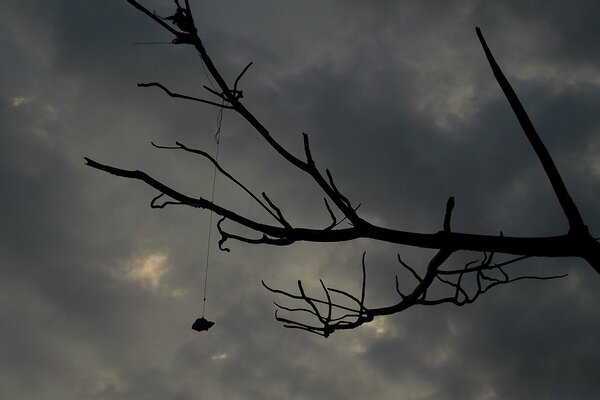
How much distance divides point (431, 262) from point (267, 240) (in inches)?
39.4

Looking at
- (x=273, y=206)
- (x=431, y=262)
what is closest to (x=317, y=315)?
(x=431, y=262)

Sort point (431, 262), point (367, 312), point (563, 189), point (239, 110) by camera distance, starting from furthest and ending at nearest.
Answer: point (367, 312) < point (431, 262) < point (239, 110) < point (563, 189)

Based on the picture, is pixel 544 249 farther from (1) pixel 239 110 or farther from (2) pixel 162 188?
(2) pixel 162 188

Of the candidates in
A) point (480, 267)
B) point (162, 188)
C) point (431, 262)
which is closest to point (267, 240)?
point (162, 188)

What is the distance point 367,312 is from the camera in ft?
9.57

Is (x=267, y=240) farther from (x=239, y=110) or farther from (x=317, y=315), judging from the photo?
(x=317, y=315)

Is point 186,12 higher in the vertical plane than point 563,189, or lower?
higher

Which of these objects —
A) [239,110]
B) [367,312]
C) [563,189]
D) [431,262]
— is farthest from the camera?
[367,312]

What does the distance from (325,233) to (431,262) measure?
31.5 inches

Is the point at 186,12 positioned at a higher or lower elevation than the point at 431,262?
higher

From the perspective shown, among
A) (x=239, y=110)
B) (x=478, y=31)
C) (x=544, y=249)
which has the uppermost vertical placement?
(x=478, y=31)

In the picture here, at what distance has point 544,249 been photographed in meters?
2.11

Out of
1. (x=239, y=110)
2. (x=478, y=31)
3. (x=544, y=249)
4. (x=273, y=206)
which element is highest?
(x=478, y=31)

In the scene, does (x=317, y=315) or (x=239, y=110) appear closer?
(x=239, y=110)
